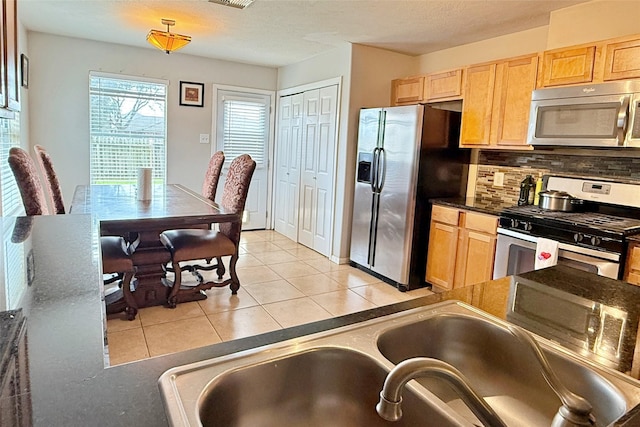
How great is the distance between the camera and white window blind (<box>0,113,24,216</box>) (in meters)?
3.30

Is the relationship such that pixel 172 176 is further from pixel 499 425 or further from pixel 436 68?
pixel 499 425

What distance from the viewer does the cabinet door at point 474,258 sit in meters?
3.17

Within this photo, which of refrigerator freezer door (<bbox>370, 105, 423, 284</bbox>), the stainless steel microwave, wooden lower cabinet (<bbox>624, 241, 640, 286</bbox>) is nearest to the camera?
wooden lower cabinet (<bbox>624, 241, 640, 286</bbox>)

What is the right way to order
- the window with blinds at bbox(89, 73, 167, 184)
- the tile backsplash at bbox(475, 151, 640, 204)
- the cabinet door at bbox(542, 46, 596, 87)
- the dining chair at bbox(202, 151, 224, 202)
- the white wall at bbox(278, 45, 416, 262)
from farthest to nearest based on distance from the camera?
the window with blinds at bbox(89, 73, 167, 184), the white wall at bbox(278, 45, 416, 262), the dining chair at bbox(202, 151, 224, 202), the tile backsplash at bbox(475, 151, 640, 204), the cabinet door at bbox(542, 46, 596, 87)

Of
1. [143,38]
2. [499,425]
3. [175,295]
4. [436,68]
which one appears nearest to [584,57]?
[436,68]

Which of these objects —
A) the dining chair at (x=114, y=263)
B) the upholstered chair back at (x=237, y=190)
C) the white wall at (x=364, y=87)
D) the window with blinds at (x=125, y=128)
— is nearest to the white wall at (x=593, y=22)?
the white wall at (x=364, y=87)

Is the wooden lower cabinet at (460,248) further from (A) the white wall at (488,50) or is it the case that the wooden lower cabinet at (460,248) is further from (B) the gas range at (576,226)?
(A) the white wall at (488,50)

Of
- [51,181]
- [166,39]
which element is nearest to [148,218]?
[51,181]

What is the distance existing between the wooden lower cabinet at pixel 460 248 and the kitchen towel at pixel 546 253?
43cm

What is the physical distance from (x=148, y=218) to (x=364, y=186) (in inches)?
86.8

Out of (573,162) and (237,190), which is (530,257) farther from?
(237,190)

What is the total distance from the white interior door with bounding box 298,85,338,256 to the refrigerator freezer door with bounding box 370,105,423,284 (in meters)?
0.88

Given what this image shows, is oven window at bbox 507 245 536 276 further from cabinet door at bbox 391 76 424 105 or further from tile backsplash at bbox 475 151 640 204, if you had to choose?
cabinet door at bbox 391 76 424 105

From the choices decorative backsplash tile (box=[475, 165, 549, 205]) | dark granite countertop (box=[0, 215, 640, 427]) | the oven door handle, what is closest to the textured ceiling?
decorative backsplash tile (box=[475, 165, 549, 205])
